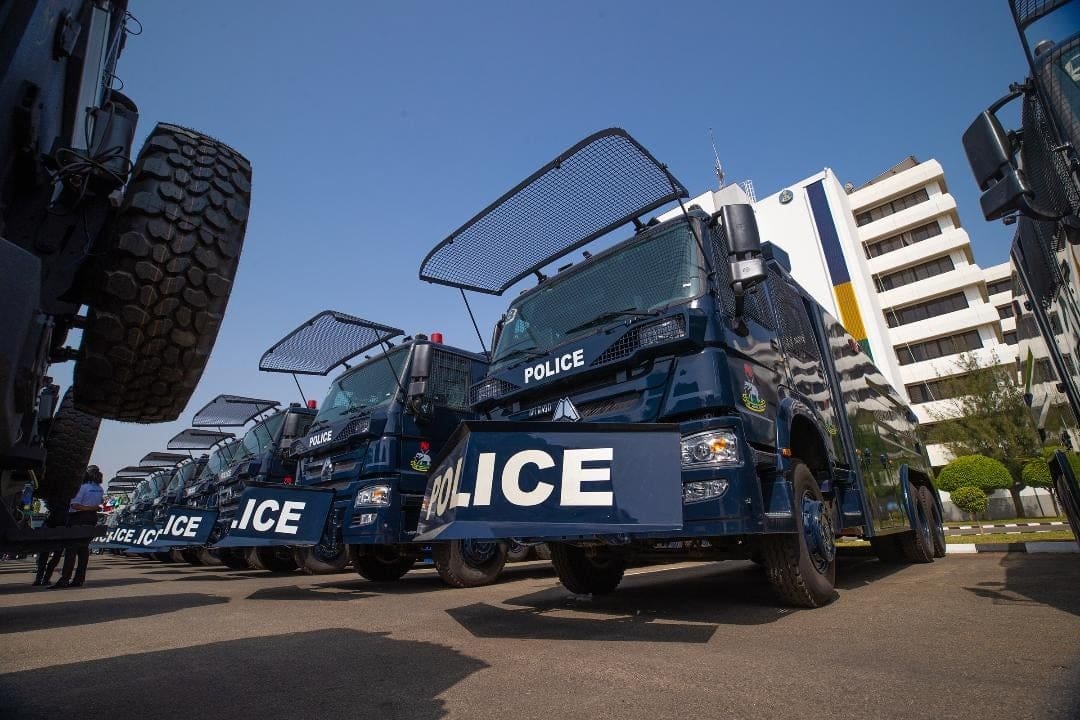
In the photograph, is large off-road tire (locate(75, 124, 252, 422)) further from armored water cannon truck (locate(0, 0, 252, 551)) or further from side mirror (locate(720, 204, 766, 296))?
side mirror (locate(720, 204, 766, 296))

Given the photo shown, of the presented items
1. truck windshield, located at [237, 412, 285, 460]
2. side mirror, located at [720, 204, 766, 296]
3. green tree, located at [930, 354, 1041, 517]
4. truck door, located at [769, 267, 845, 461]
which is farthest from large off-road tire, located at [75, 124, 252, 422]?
green tree, located at [930, 354, 1041, 517]

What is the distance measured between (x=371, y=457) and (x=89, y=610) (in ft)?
8.72

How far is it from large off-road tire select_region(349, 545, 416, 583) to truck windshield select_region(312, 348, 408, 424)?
1632 mm

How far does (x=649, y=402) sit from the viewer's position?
3244 mm

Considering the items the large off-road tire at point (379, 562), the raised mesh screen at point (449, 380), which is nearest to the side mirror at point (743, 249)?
the raised mesh screen at point (449, 380)

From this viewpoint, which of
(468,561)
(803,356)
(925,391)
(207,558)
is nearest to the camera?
(803,356)

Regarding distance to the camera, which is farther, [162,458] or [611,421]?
[162,458]

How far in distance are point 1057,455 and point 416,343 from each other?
18.0 ft

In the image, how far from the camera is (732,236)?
3.25m

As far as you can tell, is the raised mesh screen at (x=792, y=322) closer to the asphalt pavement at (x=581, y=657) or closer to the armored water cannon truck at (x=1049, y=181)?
the armored water cannon truck at (x=1049, y=181)

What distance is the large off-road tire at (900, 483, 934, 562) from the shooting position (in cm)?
618

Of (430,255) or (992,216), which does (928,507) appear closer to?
(992,216)

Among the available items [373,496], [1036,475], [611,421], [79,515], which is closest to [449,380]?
[373,496]

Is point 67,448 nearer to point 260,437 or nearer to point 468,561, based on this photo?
point 260,437
